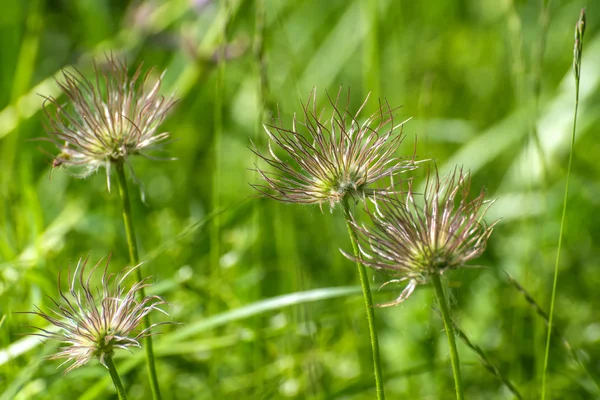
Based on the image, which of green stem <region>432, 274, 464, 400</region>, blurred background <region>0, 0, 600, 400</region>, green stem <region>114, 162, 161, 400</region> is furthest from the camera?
blurred background <region>0, 0, 600, 400</region>

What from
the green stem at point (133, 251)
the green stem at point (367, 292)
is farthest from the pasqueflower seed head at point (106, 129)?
the green stem at point (367, 292)

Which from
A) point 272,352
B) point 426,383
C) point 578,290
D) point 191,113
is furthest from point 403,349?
point 191,113

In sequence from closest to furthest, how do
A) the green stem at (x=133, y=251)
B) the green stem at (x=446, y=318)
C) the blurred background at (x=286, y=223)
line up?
the green stem at (x=446, y=318)
the green stem at (x=133, y=251)
the blurred background at (x=286, y=223)

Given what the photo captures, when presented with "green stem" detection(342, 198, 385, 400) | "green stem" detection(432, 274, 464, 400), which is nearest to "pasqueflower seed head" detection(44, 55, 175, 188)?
"green stem" detection(342, 198, 385, 400)

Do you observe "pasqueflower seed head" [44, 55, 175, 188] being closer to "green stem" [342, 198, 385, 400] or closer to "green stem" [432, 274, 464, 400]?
"green stem" [342, 198, 385, 400]

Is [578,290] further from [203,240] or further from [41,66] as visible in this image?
[41,66]

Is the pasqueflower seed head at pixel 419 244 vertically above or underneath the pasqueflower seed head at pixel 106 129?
underneath

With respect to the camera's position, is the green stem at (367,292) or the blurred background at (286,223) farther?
the blurred background at (286,223)

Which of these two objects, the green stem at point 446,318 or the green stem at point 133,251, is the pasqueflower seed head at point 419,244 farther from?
the green stem at point 133,251
